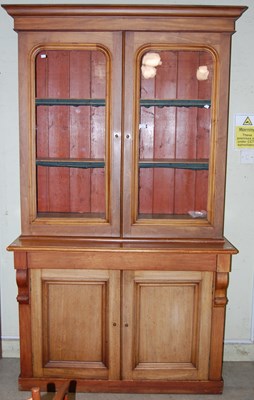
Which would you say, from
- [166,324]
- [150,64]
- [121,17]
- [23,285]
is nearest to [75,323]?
[23,285]

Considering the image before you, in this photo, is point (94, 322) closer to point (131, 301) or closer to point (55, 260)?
point (131, 301)

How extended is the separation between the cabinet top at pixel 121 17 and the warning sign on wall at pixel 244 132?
1.94ft

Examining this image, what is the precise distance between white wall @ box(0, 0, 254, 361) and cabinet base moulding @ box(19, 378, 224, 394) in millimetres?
429

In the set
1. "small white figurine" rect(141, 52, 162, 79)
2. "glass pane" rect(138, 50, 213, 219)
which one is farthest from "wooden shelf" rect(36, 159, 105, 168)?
"small white figurine" rect(141, 52, 162, 79)

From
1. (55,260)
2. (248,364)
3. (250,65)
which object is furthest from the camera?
(248,364)

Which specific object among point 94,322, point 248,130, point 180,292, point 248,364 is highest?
point 248,130

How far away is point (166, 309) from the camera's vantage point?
2.22 metres

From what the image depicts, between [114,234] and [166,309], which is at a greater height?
[114,234]

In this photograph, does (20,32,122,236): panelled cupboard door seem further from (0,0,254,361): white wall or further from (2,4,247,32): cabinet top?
(0,0,254,361): white wall

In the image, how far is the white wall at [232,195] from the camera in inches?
96.9

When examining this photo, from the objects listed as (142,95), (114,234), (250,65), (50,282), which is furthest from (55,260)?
(250,65)

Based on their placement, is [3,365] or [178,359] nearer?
[178,359]

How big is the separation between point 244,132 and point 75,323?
4.97ft

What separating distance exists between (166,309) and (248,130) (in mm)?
1193
